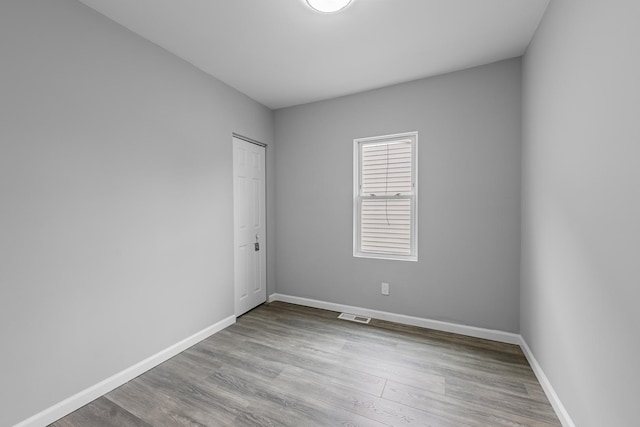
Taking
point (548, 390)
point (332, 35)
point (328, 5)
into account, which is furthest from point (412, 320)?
point (328, 5)

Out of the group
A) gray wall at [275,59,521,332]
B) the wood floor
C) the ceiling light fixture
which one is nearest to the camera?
the wood floor

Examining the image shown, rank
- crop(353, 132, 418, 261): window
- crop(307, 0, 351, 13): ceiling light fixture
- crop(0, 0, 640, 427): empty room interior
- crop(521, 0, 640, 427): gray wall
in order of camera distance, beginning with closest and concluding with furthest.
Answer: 1. crop(521, 0, 640, 427): gray wall
2. crop(0, 0, 640, 427): empty room interior
3. crop(307, 0, 351, 13): ceiling light fixture
4. crop(353, 132, 418, 261): window

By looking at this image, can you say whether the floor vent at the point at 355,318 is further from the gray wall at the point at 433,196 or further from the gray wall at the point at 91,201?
the gray wall at the point at 91,201

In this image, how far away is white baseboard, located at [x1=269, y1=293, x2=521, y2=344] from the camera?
8.62 feet

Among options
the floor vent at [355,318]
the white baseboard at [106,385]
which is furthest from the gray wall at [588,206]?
the white baseboard at [106,385]

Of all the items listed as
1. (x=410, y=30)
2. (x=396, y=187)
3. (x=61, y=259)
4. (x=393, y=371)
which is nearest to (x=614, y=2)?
(x=410, y=30)

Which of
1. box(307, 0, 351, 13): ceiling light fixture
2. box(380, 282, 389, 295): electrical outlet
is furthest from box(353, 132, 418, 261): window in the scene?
box(307, 0, 351, 13): ceiling light fixture

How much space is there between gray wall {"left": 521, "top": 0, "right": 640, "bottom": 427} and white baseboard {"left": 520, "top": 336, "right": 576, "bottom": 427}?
0.05m

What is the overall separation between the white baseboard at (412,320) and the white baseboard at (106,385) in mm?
1251

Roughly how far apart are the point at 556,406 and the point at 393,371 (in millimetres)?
1025

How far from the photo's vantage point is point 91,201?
6.21 feet

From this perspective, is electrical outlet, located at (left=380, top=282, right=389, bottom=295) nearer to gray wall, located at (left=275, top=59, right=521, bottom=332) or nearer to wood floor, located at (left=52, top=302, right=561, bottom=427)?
gray wall, located at (left=275, top=59, right=521, bottom=332)

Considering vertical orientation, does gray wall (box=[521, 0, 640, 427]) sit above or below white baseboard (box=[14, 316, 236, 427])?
above

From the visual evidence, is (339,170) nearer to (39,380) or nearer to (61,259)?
(61,259)
